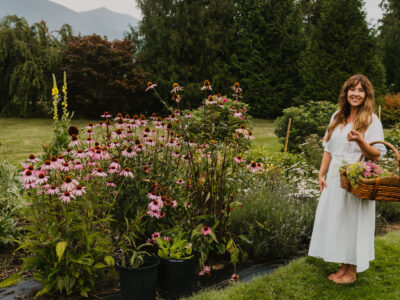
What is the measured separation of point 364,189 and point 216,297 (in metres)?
1.23

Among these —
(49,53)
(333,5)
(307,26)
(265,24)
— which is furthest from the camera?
(307,26)

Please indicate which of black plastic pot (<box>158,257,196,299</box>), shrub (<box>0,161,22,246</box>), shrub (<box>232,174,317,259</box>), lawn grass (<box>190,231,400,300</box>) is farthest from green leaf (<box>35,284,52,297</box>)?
shrub (<box>232,174,317,259</box>)

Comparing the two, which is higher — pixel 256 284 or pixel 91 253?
pixel 91 253

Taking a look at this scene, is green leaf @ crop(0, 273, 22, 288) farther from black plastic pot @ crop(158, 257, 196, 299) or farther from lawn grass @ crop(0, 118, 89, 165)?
lawn grass @ crop(0, 118, 89, 165)

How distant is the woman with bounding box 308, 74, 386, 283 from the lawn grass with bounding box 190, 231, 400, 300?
5.5 inches

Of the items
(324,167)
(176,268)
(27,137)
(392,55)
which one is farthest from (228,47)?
(176,268)

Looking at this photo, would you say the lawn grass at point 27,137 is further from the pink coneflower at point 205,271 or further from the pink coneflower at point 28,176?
the pink coneflower at point 28,176

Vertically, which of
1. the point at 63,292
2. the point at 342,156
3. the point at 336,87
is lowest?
the point at 63,292

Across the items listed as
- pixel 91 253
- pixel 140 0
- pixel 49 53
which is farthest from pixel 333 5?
pixel 91 253

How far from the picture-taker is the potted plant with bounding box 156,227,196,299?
2.59 meters

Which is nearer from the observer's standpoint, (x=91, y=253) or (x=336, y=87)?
(x=91, y=253)

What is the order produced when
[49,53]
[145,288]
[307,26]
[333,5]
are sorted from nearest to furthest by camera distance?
1. [145,288]
2. [333,5]
3. [49,53]
4. [307,26]

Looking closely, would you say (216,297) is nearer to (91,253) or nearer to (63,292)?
(91,253)

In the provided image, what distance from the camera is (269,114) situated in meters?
19.5
